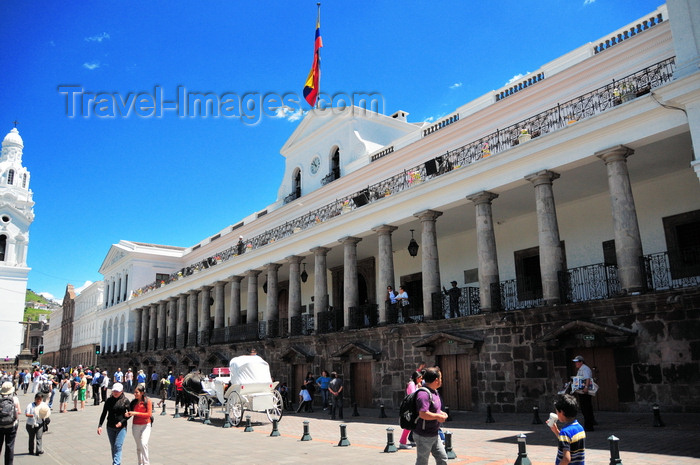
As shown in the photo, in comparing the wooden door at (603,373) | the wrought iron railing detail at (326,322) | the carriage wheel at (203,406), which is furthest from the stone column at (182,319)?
the wooden door at (603,373)

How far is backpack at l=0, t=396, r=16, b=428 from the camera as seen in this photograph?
9391 mm

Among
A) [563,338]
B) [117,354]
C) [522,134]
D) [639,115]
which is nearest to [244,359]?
[563,338]

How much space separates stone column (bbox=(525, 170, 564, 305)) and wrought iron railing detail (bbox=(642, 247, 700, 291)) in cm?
230

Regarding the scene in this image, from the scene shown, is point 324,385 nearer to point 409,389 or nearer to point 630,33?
point 409,389

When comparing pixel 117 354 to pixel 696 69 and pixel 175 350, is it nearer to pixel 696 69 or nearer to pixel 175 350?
pixel 175 350

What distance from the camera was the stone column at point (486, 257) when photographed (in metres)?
17.6

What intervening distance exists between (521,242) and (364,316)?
291 inches

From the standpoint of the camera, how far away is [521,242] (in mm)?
22234

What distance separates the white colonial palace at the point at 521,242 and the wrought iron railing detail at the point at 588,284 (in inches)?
2.4

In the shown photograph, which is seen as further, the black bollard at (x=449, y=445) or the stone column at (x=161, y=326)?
the stone column at (x=161, y=326)

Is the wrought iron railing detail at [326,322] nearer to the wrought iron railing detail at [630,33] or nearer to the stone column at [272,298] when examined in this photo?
the stone column at [272,298]

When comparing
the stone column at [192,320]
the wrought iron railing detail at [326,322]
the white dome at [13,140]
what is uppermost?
the white dome at [13,140]

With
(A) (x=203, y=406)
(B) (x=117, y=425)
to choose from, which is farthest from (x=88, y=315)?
(B) (x=117, y=425)

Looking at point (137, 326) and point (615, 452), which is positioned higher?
point (137, 326)
